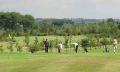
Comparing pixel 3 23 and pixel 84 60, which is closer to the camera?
pixel 84 60

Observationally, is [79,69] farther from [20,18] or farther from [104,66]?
[20,18]

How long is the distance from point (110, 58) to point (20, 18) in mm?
152992

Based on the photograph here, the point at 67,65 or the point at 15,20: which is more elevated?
the point at 15,20

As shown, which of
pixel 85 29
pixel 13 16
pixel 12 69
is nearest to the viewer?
pixel 12 69

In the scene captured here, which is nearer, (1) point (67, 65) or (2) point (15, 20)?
(1) point (67, 65)

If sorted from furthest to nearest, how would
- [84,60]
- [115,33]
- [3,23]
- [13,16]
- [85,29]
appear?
[13,16] → [3,23] → [85,29] → [115,33] → [84,60]

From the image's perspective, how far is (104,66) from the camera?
30422 millimetres

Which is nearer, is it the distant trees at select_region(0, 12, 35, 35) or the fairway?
the fairway

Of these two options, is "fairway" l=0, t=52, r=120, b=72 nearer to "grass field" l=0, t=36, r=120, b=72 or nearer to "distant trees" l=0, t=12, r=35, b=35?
"grass field" l=0, t=36, r=120, b=72

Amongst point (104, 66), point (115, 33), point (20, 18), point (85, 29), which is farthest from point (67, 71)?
point (20, 18)

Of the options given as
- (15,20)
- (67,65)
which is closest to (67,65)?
(67,65)

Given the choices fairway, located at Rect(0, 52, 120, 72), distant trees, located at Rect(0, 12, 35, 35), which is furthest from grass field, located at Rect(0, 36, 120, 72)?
distant trees, located at Rect(0, 12, 35, 35)

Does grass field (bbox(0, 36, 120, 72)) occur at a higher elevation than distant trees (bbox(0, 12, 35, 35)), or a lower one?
lower

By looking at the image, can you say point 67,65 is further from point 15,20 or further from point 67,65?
point 15,20
